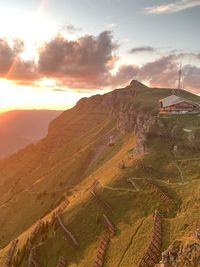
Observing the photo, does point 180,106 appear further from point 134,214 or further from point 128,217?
point 128,217

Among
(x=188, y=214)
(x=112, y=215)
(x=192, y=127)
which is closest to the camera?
A: (x=188, y=214)

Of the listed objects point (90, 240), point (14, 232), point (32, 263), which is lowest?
point (14, 232)

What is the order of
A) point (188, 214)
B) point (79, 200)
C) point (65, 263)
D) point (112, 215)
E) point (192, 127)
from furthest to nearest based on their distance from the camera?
1. point (192, 127)
2. point (79, 200)
3. point (112, 215)
4. point (65, 263)
5. point (188, 214)

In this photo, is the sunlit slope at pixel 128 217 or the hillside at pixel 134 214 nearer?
the sunlit slope at pixel 128 217

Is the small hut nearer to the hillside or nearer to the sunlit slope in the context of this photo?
the hillside

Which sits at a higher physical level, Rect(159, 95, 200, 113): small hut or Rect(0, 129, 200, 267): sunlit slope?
Rect(159, 95, 200, 113): small hut

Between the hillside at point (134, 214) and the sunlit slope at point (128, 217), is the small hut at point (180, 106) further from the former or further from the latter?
the sunlit slope at point (128, 217)

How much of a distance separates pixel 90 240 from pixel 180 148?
49.5 metres

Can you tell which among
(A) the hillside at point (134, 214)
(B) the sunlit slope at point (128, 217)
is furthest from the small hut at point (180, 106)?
(B) the sunlit slope at point (128, 217)

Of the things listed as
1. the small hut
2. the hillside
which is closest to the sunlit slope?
the hillside

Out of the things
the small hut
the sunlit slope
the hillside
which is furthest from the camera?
the small hut

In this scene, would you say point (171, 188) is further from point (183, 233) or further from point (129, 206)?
point (183, 233)

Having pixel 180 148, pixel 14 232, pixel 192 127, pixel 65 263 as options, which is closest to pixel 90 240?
pixel 65 263

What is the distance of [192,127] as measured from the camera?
506 ft
